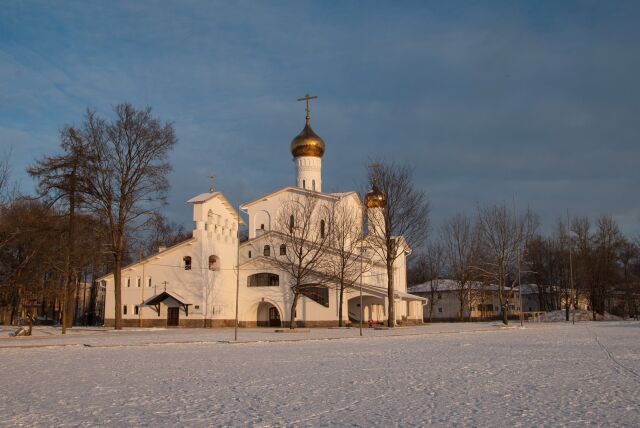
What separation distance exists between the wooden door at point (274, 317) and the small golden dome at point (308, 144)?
1349cm

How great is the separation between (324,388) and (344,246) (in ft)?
116

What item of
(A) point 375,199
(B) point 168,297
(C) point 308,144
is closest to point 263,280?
(B) point 168,297

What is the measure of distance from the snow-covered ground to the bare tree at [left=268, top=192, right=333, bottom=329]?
850 inches

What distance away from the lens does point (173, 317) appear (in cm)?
4391

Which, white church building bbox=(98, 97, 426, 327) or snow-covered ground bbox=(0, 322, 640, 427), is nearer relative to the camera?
snow-covered ground bbox=(0, 322, 640, 427)

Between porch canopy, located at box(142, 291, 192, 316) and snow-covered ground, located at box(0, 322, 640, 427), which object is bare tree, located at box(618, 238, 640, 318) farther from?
snow-covered ground, located at box(0, 322, 640, 427)

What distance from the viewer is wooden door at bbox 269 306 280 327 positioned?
150 feet

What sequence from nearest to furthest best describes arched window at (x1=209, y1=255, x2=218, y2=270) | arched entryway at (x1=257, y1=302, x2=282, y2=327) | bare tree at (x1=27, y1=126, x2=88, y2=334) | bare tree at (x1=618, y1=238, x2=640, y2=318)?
bare tree at (x1=27, y1=126, x2=88, y2=334) → arched window at (x1=209, y1=255, x2=218, y2=270) → arched entryway at (x1=257, y1=302, x2=282, y2=327) → bare tree at (x1=618, y1=238, x2=640, y2=318)

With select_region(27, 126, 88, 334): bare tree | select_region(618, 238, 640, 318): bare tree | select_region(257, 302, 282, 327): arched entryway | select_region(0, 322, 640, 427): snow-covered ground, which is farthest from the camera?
select_region(618, 238, 640, 318): bare tree

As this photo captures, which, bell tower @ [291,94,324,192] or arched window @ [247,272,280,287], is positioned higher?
bell tower @ [291,94,324,192]

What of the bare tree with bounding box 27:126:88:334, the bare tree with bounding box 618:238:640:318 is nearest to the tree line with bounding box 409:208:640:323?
the bare tree with bounding box 618:238:640:318

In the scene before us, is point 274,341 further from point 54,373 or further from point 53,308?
point 53,308

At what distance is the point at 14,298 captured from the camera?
4847 centimetres

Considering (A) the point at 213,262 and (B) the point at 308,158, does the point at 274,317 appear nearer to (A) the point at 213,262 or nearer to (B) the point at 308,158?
(A) the point at 213,262
